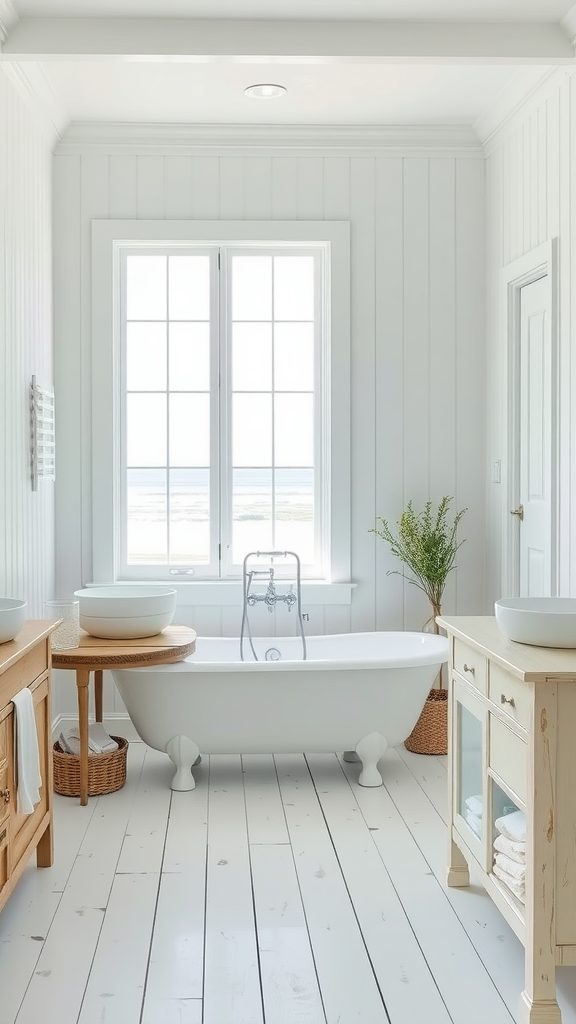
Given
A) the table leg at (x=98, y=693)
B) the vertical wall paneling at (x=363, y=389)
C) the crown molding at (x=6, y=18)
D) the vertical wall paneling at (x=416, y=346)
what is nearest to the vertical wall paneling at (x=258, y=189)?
the vertical wall paneling at (x=363, y=389)

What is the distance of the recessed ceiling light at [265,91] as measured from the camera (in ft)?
13.0

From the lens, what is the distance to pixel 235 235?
4.54m

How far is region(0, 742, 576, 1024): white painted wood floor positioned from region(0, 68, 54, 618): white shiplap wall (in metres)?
1.02

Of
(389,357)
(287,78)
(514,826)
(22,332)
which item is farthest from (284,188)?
(514,826)

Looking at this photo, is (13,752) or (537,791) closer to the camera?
(537,791)

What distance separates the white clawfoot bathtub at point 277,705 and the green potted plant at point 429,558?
43 cm

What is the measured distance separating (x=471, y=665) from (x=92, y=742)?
1.81 metres

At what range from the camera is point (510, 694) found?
225 centimetres

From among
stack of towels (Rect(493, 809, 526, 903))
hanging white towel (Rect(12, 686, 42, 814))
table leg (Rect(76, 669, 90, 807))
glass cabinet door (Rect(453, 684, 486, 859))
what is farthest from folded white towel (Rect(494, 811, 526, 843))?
table leg (Rect(76, 669, 90, 807))

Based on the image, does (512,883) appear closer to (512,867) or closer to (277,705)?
(512,867)

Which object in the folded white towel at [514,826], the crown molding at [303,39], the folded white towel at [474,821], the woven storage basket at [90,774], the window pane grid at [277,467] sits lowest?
the woven storage basket at [90,774]

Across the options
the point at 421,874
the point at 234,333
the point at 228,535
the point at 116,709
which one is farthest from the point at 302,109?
the point at 421,874

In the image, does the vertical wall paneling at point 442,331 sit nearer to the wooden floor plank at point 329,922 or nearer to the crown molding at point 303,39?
the crown molding at point 303,39

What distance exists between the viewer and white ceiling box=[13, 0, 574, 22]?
3242 millimetres
